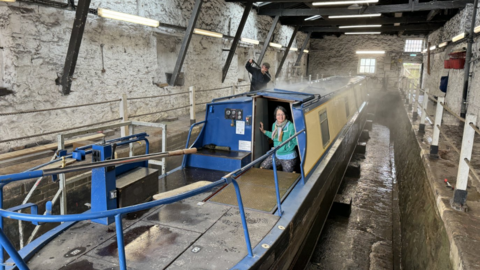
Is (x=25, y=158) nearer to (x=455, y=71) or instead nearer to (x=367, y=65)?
(x=455, y=71)

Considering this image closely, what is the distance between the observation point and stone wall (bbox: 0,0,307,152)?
5.92 metres

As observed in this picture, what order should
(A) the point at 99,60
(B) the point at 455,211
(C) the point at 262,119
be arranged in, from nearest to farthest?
(B) the point at 455,211 < (C) the point at 262,119 < (A) the point at 99,60

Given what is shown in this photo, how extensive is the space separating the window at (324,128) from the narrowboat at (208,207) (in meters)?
0.02

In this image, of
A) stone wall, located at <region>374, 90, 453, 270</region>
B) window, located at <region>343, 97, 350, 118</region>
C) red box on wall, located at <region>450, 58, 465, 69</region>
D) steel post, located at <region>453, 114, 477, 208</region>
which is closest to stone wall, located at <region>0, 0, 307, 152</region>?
window, located at <region>343, 97, 350, 118</region>

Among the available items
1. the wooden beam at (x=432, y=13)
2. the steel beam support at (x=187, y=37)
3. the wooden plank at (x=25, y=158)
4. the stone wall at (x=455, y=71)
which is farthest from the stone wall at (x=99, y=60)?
the wooden beam at (x=432, y=13)

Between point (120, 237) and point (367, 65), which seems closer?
→ point (120, 237)

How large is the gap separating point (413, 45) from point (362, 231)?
21.2m

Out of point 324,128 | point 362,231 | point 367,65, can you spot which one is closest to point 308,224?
point 362,231

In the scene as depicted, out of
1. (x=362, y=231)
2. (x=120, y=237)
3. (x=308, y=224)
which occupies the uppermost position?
(x=120, y=237)

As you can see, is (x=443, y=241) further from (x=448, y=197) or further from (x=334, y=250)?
(x=334, y=250)

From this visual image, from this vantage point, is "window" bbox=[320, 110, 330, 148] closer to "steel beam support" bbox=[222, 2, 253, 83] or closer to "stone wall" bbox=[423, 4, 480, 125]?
"stone wall" bbox=[423, 4, 480, 125]

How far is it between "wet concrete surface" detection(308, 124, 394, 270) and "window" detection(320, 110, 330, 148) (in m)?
1.21

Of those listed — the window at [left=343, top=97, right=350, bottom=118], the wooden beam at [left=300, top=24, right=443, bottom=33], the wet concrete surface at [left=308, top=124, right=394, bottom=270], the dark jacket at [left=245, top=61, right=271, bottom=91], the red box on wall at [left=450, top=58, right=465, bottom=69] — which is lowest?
the wet concrete surface at [left=308, top=124, right=394, bottom=270]

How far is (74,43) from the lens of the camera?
21.4 feet
